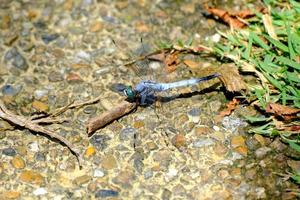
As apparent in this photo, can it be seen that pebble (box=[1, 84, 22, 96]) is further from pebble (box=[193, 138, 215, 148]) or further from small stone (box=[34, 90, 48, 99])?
pebble (box=[193, 138, 215, 148])

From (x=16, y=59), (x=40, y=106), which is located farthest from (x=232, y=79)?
(x=16, y=59)

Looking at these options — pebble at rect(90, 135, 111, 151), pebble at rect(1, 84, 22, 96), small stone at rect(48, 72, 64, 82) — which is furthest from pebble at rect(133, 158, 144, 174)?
pebble at rect(1, 84, 22, 96)

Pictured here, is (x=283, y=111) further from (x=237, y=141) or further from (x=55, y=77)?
(x=55, y=77)

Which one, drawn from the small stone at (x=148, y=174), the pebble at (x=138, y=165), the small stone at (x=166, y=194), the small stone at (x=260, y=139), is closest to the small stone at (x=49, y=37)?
the pebble at (x=138, y=165)

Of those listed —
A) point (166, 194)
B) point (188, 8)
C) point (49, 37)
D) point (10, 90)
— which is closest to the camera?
point (166, 194)

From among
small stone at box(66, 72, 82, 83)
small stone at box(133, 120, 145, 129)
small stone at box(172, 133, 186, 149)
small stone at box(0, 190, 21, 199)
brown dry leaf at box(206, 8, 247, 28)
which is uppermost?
brown dry leaf at box(206, 8, 247, 28)

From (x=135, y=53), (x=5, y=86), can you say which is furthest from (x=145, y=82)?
(x=5, y=86)
